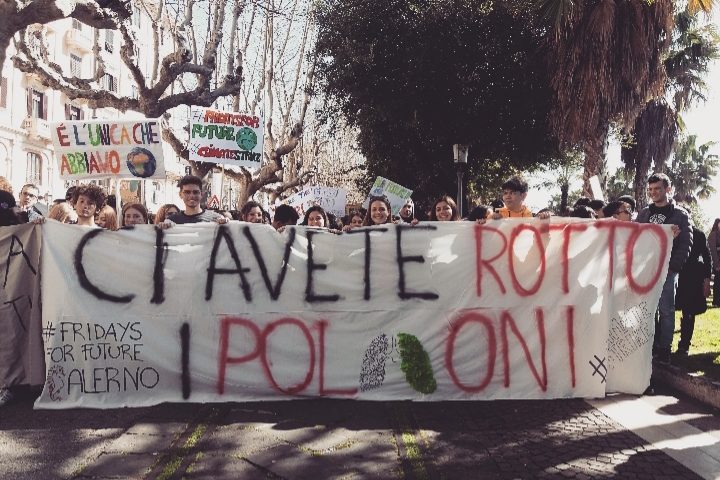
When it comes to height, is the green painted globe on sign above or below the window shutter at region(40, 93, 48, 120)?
below

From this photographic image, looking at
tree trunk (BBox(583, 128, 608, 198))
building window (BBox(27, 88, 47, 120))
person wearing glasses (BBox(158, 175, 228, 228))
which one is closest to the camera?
person wearing glasses (BBox(158, 175, 228, 228))

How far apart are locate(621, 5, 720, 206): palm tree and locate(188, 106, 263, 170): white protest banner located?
13766 millimetres

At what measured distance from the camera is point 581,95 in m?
13.4

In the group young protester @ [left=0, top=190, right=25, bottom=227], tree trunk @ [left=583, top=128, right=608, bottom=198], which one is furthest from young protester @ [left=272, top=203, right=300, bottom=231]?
tree trunk @ [left=583, top=128, right=608, bottom=198]

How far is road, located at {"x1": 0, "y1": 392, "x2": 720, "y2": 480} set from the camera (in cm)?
→ 358

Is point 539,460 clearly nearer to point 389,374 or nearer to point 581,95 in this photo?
point 389,374

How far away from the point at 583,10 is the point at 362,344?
10.1 m

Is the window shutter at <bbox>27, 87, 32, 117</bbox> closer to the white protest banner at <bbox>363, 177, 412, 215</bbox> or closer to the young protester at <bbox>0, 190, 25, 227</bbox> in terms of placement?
the white protest banner at <bbox>363, 177, 412, 215</bbox>

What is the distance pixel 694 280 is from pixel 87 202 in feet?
18.7

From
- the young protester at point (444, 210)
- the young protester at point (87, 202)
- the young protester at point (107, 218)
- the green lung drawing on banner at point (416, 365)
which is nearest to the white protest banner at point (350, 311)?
the green lung drawing on banner at point (416, 365)

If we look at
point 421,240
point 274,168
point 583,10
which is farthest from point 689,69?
point 421,240

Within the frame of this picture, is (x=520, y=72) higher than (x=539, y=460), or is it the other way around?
(x=520, y=72)

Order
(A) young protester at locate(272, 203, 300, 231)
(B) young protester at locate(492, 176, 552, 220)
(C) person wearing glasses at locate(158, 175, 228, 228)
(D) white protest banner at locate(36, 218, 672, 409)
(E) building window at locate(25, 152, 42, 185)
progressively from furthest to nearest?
1. (E) building window at locate(25, 152, 42, 185)
2. (A) young protester at locate(272, 203, 300, 231)
3. (B) young protester at locate(492, 176, 552, 220)
4. (C) person wearing glasses at locate(158, 175, 228, 228)
5. (D) white protest banner at locate(36, 218, 672, 409)

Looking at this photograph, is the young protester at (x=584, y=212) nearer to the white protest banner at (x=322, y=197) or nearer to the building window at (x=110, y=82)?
the white protest banner at (x=322, y=197)
